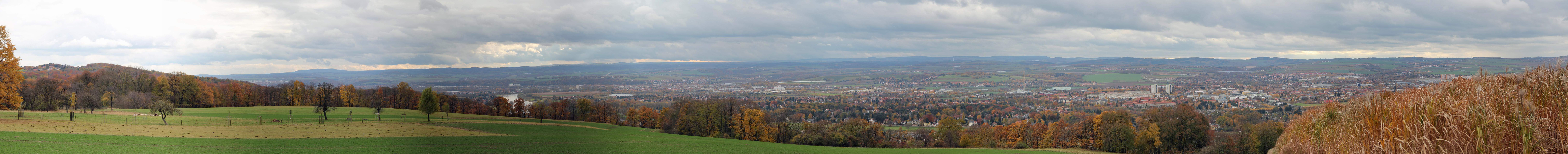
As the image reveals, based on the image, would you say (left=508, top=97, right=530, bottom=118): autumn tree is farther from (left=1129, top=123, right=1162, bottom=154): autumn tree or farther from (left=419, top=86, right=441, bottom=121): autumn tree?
(left=1129, top=123, right=1162, bottom=154): autumn tree

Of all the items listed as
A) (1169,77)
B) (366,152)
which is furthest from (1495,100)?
(1169,77)

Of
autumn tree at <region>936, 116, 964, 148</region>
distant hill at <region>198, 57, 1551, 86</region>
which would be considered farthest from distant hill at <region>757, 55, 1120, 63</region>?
autumn tree at <region>936, 116, 964, 148</region>

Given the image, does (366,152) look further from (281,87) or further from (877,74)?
(877,74)

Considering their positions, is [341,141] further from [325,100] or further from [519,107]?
[519,107]

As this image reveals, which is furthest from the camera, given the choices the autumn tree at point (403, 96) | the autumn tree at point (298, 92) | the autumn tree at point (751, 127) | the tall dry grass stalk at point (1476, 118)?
the autumn tree at point (751, 127)

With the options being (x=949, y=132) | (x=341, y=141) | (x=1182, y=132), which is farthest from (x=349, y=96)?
(x=1182, y=132)

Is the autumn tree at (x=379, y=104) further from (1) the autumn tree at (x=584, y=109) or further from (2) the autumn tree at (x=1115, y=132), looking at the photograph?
(2) the autumn tree at (x=1115, y=132)

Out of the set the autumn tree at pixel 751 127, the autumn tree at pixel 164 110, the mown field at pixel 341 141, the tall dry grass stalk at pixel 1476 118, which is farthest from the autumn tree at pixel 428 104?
the autumn tree at pixel 751 127
